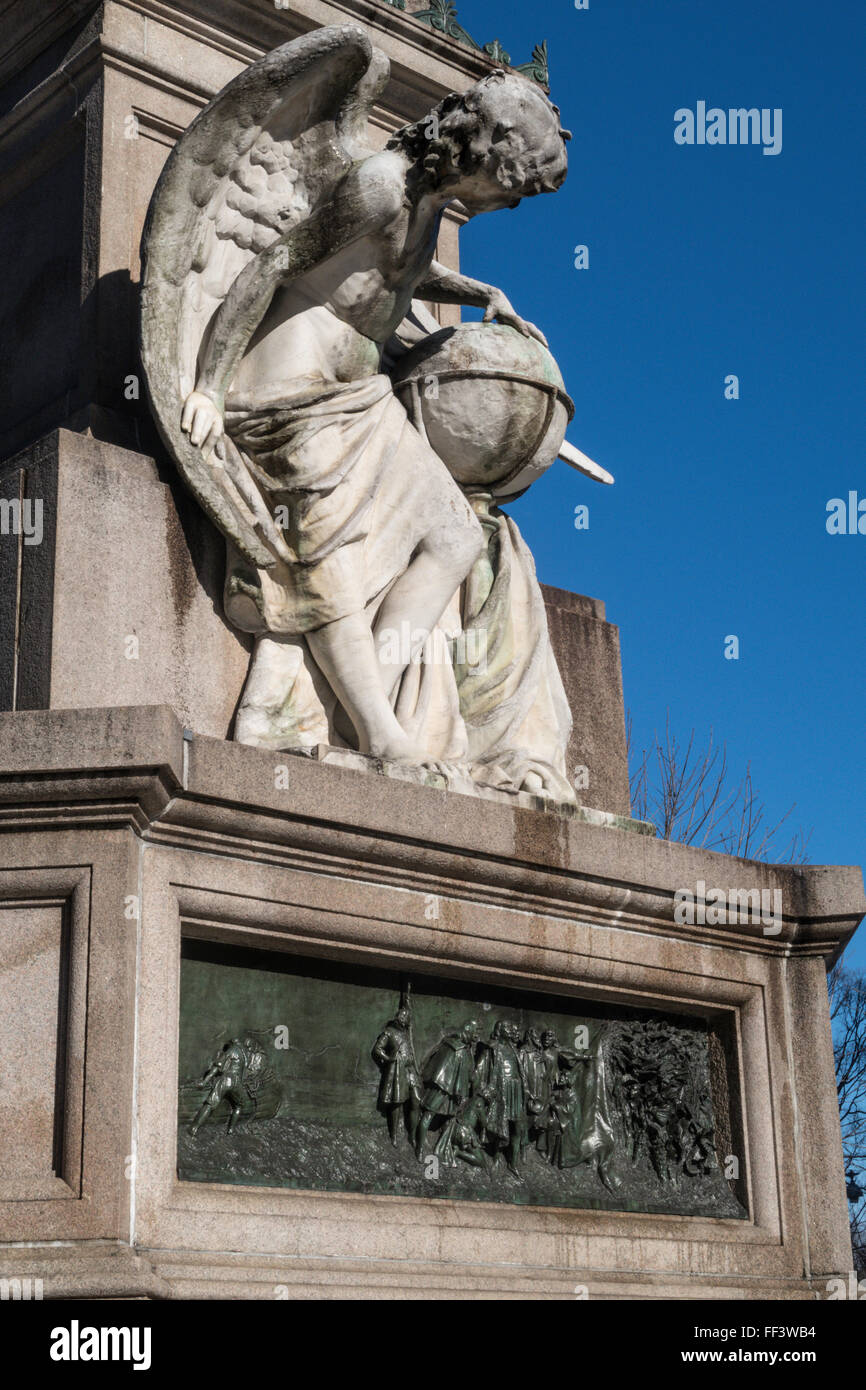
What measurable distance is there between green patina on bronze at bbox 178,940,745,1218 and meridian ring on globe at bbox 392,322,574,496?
219cm

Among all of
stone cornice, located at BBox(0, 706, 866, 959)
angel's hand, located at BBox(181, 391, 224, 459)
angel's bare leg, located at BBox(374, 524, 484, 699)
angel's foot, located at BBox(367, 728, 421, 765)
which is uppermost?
angel's hand, located at BBox(181, 391, 224, 459)

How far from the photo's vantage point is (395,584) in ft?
24.2

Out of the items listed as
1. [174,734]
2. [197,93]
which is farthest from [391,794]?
[197,93]

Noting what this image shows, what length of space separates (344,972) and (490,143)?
10.3 ft

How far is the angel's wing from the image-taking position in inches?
276

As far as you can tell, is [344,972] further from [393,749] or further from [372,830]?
[393,749]

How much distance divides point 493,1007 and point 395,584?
5.34 ft

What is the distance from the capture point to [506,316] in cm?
812

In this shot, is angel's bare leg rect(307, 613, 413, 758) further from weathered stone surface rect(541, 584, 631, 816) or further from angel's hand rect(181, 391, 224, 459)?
weathered stone surface rect(541, 584, 631, 816)

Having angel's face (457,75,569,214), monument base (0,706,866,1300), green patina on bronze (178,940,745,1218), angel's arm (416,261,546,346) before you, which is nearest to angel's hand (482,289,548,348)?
angel's arm (416,261,546,346)

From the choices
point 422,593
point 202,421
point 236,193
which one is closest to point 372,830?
point 422,593
